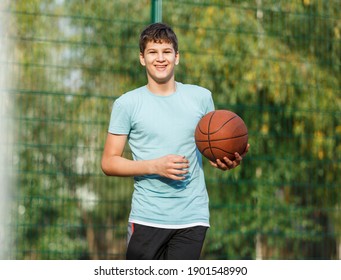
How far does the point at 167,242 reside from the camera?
4.00 metres

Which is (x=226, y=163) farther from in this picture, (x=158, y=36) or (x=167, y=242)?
(x=158, y=36)

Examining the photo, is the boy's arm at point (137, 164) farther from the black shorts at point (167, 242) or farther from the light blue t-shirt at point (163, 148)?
the black shorts at point (167, 242)

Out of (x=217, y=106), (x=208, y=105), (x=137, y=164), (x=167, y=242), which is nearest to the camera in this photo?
(x=137, y=164)

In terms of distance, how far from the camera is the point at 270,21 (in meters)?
7.27

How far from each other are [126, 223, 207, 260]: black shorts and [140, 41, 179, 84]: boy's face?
79 cm

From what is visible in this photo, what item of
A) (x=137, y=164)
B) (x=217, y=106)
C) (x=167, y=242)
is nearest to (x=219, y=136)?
(x=137, y=164)

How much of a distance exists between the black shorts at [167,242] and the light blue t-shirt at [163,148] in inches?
1.4

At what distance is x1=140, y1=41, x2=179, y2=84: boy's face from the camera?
402cm

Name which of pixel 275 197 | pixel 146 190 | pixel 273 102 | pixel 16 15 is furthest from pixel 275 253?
pixel 146 190

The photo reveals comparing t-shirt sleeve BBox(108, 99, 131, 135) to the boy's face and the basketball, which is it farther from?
the basketball

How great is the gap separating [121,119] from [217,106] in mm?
3042

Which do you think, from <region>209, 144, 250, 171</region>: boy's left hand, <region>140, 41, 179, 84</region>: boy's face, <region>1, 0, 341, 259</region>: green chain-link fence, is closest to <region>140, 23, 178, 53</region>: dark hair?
<region>140, 41, 179, 84</region>: boy's face

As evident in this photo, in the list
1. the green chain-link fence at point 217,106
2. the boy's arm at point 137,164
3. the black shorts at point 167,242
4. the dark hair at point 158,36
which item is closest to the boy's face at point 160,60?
the dark hair at point 158,36

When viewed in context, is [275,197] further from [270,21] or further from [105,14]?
[105,14]
